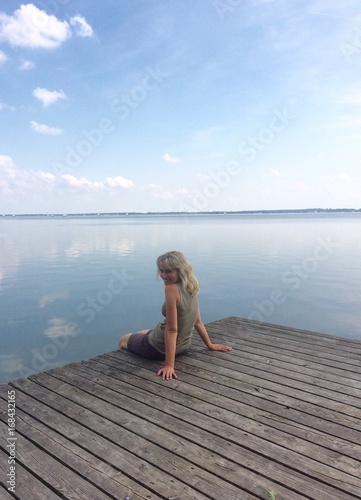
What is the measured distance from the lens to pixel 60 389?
4.35 m

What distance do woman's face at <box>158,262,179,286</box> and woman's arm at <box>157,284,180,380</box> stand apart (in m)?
0.15

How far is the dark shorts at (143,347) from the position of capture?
5113 millimetres

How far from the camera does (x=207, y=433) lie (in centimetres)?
341

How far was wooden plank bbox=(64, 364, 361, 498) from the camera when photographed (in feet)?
9.36

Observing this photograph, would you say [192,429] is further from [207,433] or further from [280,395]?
[280,395]

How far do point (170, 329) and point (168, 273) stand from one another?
0.64 meters

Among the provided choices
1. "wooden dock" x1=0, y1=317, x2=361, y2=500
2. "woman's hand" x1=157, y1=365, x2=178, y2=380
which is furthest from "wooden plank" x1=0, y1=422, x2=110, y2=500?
A: "woman's hand" x1=157, y1=365, x2=178, y2=380

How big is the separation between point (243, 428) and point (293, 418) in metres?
0.53

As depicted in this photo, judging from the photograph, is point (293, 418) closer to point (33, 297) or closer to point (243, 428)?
point (243, 428)

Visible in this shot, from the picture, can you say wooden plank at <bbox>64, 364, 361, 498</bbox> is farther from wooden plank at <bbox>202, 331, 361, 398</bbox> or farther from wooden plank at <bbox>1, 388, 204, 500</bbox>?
wooden plank at <bbox>202, 331, 361, 398</bbox>

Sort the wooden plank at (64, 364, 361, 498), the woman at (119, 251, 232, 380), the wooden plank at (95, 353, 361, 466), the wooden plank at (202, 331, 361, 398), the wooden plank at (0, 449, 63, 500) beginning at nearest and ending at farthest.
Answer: the wooden plank at (0, 449, 63, 500), the wooden plank at (64, 364, 361, 498), the wooden plank at (95, 353, 361, 466), the wooden plank at (202, 331, 361, 398), the woman at (119, 251, 232, 380)

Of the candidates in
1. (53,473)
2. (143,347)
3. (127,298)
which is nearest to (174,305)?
(143,347)

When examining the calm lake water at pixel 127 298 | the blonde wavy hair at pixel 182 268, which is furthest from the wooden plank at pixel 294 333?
the calm lake water at pixel 127 298

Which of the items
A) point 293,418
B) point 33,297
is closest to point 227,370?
point 293,418
